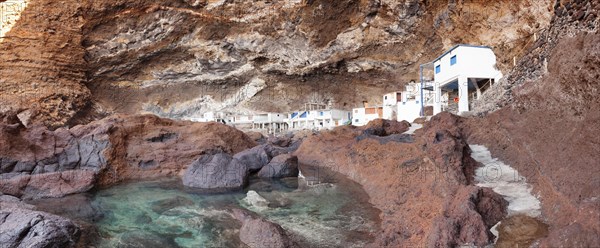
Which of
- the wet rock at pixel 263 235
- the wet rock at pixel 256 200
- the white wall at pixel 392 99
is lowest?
the wet rock at pixel 256 200

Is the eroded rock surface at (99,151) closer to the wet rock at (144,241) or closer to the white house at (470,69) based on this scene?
the wet rock at (144,241)

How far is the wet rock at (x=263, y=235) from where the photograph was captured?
5307 mm

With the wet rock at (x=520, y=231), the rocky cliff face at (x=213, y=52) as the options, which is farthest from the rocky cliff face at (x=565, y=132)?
the rocky cliff face at (x=213, y=52)

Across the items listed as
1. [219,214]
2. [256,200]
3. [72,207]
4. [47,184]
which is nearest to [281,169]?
[256,200]

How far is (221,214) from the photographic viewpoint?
752 cm

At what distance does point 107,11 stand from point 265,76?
16.5 meters

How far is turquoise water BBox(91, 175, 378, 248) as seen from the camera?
593cm

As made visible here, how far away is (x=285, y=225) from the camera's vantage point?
6617mm

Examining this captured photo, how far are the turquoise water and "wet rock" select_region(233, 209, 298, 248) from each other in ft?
0.66

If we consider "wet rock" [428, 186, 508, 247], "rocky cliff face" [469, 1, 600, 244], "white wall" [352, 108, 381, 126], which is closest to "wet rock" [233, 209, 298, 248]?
"wet rock" [428, 186, 508, 247]

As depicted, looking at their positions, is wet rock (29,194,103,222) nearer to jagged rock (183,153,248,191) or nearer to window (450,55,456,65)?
jagged rock (183,153,248,191)

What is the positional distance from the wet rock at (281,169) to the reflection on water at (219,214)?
1400 millimetres

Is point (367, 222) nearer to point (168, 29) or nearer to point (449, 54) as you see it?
point (449, 54)

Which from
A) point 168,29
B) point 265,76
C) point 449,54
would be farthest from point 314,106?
point 449,54
